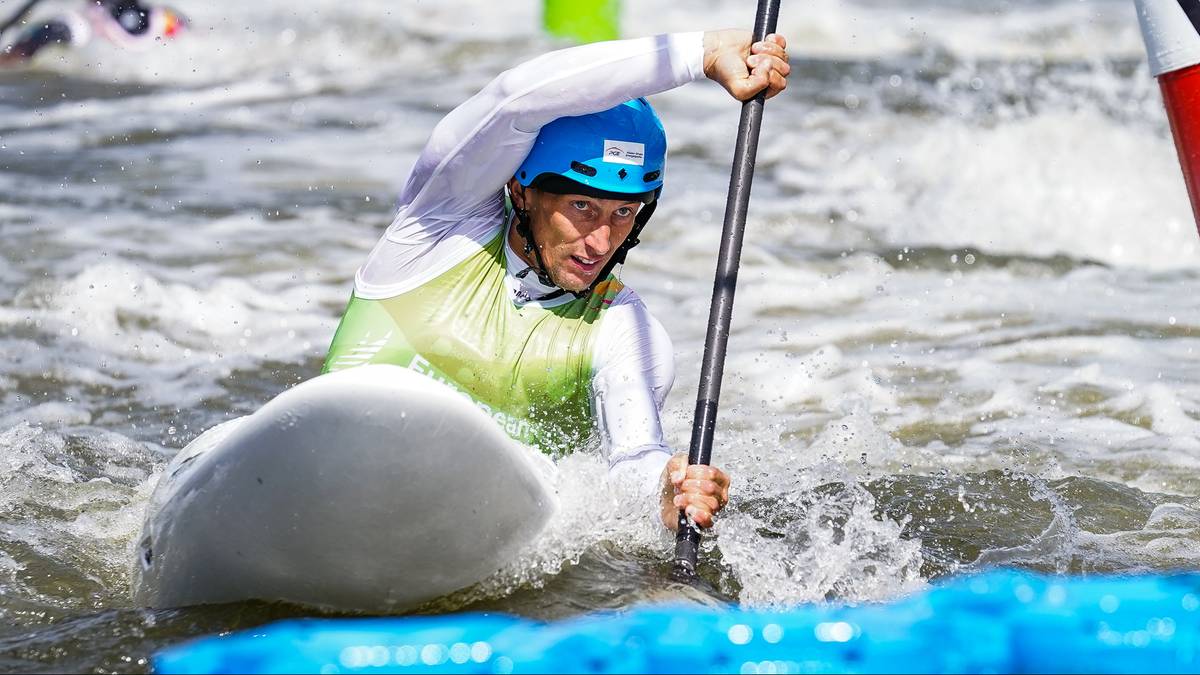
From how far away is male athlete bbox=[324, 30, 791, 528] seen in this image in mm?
3586

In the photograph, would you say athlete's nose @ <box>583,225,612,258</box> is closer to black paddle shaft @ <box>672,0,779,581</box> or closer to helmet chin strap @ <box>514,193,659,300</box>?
helmet chin strap @ <box>514,193,659,300</box>

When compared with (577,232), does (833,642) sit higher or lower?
lower

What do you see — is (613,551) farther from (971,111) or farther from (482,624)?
(971,111)

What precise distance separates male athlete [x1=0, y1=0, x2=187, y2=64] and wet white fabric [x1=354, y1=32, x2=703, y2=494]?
488 inches

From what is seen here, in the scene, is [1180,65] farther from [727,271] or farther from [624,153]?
[624,153]

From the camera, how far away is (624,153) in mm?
3662

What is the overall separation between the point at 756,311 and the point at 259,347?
8.31 ft

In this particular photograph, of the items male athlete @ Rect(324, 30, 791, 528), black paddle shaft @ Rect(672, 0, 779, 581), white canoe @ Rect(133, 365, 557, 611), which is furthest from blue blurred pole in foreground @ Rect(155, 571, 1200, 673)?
black paddle shaft @ Rect(672, 0, 779, 581)

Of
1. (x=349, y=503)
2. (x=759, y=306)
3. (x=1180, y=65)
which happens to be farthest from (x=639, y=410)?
(x=759, y=306)

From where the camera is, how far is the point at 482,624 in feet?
8.32

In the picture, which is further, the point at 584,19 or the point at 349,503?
the point at 584,19

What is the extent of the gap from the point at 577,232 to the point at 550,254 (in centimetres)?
10

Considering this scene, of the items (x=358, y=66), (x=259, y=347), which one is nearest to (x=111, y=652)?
(x=259, y=347)

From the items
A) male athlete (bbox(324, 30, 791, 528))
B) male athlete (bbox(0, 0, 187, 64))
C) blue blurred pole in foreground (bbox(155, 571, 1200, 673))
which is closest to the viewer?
blue blurred pole in foreground (bbox(155, 571, 1200, 673))
